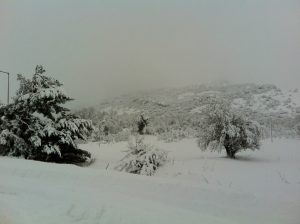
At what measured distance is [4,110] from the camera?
46.8ft

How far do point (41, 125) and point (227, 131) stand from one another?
18.3 feet

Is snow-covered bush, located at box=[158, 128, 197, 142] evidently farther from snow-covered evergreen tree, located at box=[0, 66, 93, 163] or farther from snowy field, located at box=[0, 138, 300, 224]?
snowy field, located at box=[0, 138, 300, 224]

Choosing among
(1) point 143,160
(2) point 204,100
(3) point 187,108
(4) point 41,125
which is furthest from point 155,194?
(3) point 187,108

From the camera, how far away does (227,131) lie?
45.3ft

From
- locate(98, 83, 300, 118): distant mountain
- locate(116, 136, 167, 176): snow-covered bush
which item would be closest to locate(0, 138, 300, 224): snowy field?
locate(116, 136, 167, 176): snow-covered bush

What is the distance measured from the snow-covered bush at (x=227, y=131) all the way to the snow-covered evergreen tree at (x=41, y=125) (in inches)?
145

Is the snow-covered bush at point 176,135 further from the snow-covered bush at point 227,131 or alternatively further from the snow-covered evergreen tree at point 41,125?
the snow-covered evergreen tree at point 41,125

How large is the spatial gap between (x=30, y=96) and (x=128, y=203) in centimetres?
797

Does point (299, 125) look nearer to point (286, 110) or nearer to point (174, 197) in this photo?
point (286, 110)

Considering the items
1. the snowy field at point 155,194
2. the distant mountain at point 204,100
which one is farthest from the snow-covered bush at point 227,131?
the distant mountain at point 204,100

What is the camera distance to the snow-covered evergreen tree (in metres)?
13.6

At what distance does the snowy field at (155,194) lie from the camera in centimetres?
614

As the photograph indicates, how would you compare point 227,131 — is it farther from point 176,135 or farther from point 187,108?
point 187,108

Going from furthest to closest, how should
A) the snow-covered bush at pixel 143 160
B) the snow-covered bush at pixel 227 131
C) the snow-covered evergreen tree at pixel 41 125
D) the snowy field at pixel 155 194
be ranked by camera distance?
the snow-covered bush at pixel 227 131 → the snow-covered evergreen tree at pixel 41 125 → the snow-covered bush at pixel 143 160 → the snowy field at pixel 155 194
